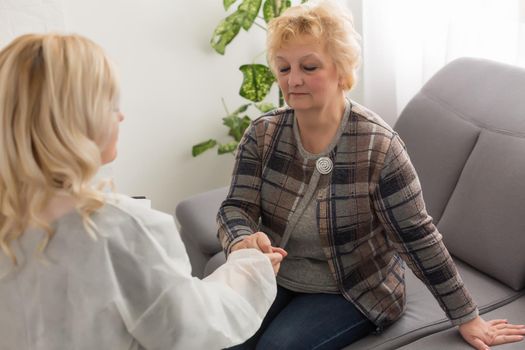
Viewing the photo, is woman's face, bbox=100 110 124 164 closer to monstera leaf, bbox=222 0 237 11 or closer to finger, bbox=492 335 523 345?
finger, bbox=492 335 523 345

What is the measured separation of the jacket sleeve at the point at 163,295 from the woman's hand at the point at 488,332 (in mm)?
647

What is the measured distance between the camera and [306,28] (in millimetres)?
1697

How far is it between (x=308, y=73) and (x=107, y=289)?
801 mm

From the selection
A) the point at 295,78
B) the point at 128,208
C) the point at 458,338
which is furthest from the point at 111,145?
the point at 458,338

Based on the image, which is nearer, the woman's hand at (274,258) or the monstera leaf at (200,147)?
the woman's hand at (274,258)

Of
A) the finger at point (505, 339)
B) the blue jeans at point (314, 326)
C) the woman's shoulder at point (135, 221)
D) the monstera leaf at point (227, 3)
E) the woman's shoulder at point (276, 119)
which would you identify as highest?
the monstera leaf at point (227, 3)

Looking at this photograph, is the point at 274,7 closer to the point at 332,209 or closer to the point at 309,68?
the point at 309,68

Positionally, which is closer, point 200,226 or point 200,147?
point 200,226

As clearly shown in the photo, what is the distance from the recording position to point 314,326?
1.72 meters

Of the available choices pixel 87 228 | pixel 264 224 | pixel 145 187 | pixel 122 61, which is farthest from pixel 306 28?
pixel 145 187

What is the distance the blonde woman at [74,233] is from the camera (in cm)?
108

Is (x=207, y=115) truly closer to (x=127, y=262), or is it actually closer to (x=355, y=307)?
(x=355, y=307)

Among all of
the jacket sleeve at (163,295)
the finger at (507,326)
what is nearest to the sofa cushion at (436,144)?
the finger at (507,326)

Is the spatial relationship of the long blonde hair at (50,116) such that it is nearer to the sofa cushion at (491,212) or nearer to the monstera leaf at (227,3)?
the sofa cushion at (491,212)
